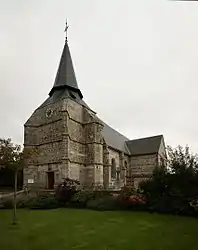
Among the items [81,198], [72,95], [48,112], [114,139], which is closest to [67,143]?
[48,112]

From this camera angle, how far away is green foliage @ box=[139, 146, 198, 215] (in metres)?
14.8

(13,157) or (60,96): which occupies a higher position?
(60,96)

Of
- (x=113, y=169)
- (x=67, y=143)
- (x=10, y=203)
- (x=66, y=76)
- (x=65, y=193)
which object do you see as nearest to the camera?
(x=10, y=203)

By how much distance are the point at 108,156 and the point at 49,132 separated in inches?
250

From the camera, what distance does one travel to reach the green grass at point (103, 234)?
8164 mm

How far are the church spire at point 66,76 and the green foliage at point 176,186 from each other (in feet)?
58.9

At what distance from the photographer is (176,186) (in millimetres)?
15297

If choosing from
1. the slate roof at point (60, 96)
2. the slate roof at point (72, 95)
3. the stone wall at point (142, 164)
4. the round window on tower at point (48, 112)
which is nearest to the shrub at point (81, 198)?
the round window on tower at point (48, 112)

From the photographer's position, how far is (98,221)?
12.7m

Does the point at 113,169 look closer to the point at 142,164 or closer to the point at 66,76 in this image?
the point at 142,164

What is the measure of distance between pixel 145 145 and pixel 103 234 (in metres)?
30.6

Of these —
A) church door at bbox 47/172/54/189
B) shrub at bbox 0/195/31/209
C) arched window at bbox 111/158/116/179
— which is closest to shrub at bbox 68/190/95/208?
shrub at bbox 0/195/31/209

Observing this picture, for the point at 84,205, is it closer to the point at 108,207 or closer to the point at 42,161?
Result: the point at 108,207

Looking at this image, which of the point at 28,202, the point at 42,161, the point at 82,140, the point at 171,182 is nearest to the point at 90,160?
the point at 82,140
